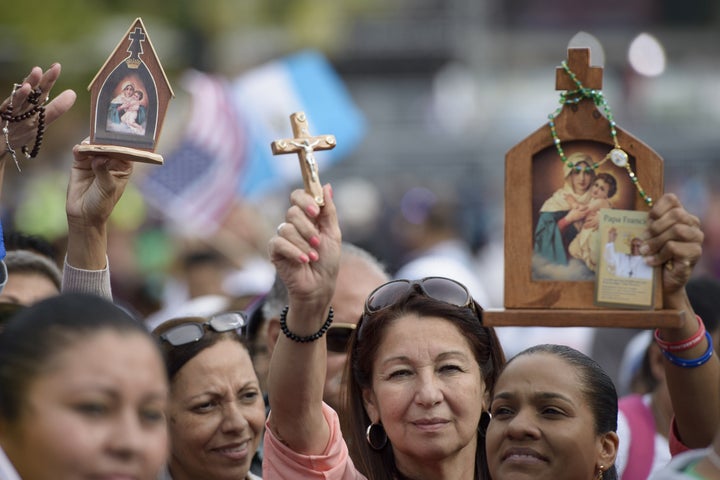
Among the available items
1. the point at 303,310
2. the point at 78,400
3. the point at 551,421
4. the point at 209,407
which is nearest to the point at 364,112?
the point at 209,407

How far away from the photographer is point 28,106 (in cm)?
379

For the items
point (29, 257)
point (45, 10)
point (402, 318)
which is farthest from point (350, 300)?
point (45, 10)

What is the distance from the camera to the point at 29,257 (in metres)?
4.98

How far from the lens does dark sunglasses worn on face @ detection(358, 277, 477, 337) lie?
393 cm

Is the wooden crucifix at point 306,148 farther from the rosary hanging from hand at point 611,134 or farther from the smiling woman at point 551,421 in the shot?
the smiling woman at point 551,421

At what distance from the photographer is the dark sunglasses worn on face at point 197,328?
13.6 feet

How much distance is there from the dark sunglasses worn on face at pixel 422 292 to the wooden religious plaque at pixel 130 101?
802 millimetres

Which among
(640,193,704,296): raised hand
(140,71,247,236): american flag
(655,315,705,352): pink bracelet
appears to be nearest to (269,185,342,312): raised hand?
(640,193,704,296): raised hand

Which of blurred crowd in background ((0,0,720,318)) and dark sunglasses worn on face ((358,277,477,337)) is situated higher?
blurred crowd in background ((0,0,720,318))

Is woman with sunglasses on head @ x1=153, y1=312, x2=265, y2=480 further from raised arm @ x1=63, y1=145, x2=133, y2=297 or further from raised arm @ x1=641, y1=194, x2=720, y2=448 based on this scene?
raised arm @ x1=641, y1=194, x2=720, y2=448

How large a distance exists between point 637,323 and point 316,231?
3.20ft

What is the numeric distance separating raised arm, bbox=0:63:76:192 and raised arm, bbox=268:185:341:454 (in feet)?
3.09

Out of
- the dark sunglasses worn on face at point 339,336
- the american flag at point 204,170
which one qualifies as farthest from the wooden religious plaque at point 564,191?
the american flag at point 204,170

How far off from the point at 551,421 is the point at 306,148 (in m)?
1.04
